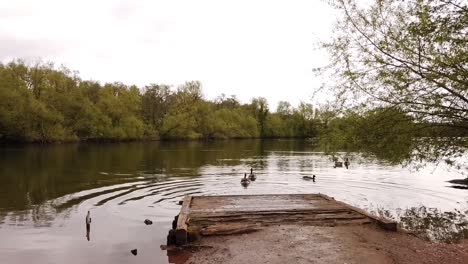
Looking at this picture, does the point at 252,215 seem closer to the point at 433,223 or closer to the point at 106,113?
the point at 433,223

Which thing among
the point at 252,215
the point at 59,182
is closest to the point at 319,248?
the point at 252,215

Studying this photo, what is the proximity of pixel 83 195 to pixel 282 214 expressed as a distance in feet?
45.9

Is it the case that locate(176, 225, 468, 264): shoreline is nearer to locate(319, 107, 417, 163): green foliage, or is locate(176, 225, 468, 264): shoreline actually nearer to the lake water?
the lake water

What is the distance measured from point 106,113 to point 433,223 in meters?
88.6

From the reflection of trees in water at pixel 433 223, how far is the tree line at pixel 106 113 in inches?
1460

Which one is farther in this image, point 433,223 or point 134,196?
point 134,196

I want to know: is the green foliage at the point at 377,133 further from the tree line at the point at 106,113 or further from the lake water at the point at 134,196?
the tree line at the point at 106,113

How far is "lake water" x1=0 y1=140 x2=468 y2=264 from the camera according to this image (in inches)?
566

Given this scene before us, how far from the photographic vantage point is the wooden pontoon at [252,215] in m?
13.5

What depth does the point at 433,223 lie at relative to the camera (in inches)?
709

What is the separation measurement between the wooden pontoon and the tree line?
1579 inches

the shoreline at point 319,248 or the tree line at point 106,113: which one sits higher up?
the tree line at point 106,113

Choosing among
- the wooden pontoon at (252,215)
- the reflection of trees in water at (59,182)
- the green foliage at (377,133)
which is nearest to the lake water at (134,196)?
the reflection of trees in water at (59,182)

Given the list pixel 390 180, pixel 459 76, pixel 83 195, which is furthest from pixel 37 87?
pixel 459 76
